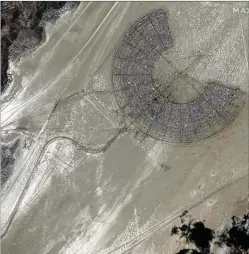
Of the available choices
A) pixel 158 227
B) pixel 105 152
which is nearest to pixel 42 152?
pixel 105 152

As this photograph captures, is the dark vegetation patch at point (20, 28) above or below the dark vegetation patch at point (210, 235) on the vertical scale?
above

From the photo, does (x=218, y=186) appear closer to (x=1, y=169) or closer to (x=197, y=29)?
(x=197, y=29)

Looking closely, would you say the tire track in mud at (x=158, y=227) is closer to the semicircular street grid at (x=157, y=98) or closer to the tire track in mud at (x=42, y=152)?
the semicircular street grid at (x=157, y=98)

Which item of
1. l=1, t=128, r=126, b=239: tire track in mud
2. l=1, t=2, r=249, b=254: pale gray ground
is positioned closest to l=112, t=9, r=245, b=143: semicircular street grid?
l=1, t=2, r=249, b=254: pale gray ground

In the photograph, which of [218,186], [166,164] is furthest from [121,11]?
[218,186]

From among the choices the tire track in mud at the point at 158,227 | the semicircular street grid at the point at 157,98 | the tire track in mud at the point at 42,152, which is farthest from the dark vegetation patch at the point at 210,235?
the tire track in mud at the point at 42,152

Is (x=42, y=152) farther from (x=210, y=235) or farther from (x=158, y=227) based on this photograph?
(x=210, y=235)
